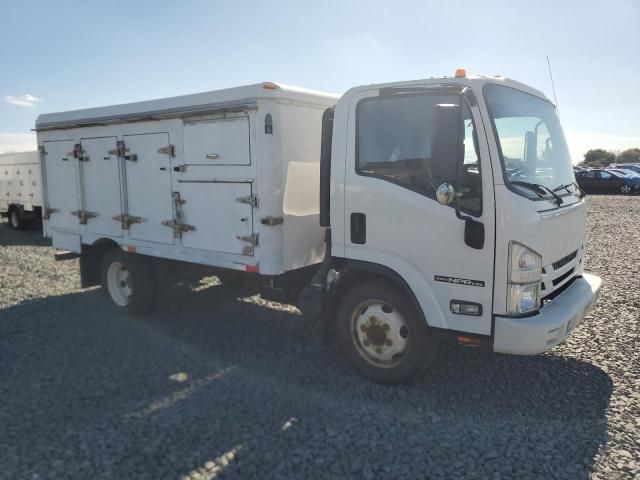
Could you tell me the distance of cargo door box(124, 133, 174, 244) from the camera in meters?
5.80

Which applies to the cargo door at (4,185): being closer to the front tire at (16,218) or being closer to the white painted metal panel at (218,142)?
the front tire at (16,218)

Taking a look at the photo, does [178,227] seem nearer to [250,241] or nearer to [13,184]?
[250,241]

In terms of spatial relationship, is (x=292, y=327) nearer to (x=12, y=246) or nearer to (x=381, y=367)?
(x=381, y=367)

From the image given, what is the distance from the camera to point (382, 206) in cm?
432

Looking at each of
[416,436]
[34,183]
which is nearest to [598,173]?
[34,183]

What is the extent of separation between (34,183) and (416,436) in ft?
A: 50.1

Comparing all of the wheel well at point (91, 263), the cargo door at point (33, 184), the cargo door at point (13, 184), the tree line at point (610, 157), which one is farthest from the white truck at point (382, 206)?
the tree line at point (610, 157)

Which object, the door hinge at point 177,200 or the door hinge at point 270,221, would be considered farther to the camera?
the door hinge at point 177,200

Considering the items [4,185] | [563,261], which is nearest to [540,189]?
[563,261]

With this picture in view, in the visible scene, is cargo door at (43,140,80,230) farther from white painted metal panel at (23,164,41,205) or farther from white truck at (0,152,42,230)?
white painted metal panel at (23,164,41,205)

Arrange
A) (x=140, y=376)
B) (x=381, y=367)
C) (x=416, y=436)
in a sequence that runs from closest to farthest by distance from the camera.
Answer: (x=416, y=436)
(x=381, y=367)
(x=140, y=376)

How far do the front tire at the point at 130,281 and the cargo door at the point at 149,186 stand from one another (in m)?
0.38

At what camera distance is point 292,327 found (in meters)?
6.22

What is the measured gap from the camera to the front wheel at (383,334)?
4.33 metres
